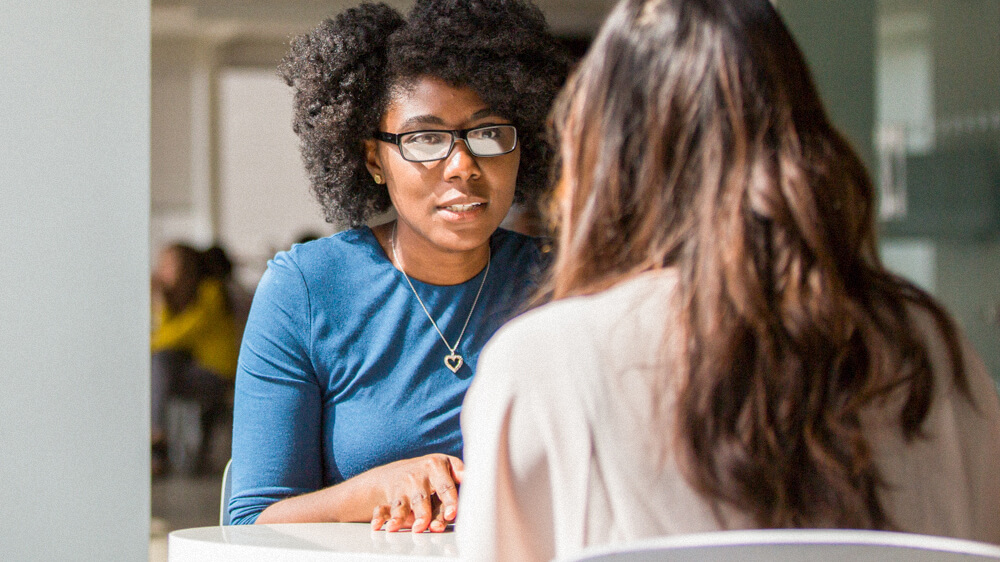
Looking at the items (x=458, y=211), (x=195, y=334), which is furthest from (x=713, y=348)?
(x=195, y=334)

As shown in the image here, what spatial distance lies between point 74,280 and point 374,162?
568 millimetres

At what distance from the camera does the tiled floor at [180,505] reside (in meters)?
4.98

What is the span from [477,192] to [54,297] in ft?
2.43

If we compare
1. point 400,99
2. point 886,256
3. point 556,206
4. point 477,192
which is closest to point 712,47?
point 556,206

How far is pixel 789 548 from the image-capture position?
2.30 ft

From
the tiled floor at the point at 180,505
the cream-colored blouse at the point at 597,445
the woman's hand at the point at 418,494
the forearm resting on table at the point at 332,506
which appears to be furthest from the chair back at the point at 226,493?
the tiled floor at the point at 180,505

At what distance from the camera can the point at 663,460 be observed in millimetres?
774

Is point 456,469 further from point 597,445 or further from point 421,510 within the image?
point 597,445

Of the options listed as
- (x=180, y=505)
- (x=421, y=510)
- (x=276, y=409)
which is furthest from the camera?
(x=180, y=505)

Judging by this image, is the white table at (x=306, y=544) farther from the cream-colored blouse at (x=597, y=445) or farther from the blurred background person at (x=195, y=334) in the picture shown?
the blurred background person at (x=195, y=334)

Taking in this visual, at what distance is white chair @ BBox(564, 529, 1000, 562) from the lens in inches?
27.2

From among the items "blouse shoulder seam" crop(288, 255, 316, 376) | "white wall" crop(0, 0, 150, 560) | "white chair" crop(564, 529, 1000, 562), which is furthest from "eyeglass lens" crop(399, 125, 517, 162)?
"white chair" crop(564, 529, 1000, 562)

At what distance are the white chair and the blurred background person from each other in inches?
245

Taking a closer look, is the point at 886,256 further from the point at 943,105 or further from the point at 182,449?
the point at 182,449
